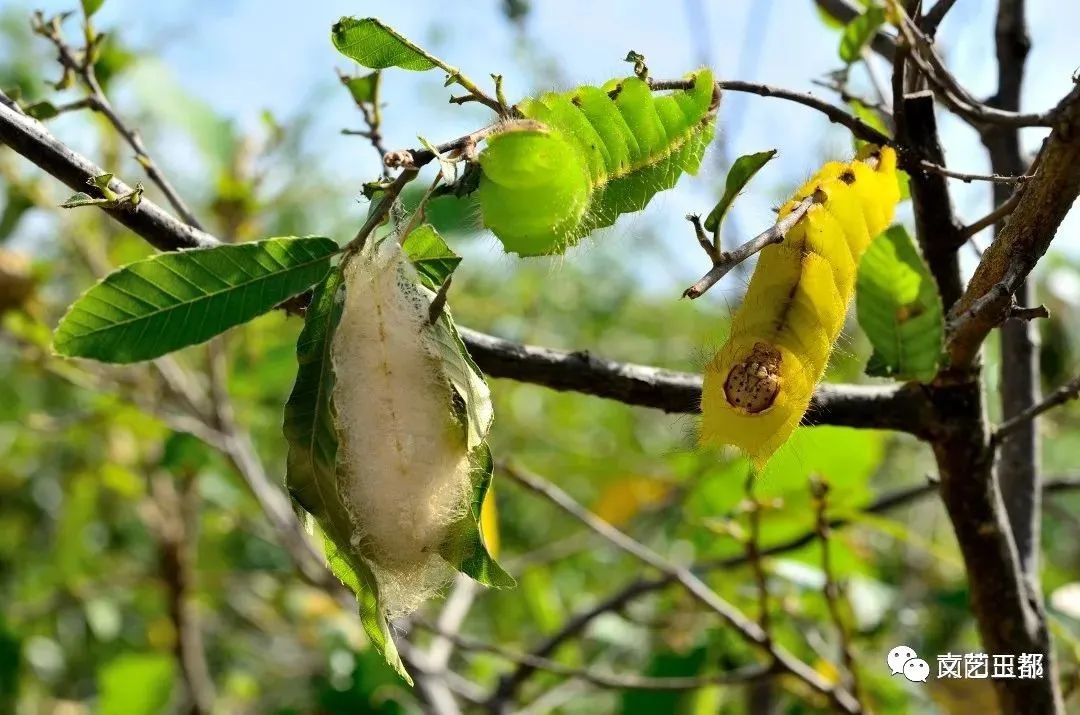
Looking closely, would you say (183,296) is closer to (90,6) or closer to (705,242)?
(705,242)

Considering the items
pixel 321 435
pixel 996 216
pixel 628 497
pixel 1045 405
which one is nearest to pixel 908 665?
pixel 1045 405

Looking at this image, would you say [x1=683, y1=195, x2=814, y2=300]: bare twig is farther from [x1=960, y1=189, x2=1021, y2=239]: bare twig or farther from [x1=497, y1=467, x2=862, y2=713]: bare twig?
[x1=497, y1=467, x2=862, y2=713]: bare twig

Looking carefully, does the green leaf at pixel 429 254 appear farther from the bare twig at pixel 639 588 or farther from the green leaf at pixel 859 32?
the bare twig at pixel 639 588

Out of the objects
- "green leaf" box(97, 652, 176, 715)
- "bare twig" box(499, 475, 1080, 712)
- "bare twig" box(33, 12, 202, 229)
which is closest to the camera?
"bare twig" box(33, 12, 202, 229)

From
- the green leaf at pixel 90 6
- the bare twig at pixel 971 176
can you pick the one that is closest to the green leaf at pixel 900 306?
the bare twig at pixel 971 176

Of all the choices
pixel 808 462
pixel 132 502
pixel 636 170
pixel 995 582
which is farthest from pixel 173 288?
pixel 132 502

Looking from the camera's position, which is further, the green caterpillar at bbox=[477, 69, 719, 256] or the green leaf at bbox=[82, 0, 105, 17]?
the green leaf at bbox=[82, 0, 105, 17]

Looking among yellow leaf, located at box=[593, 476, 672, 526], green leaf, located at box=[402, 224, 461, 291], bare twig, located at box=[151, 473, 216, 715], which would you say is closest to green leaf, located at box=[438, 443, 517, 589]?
green leaf, located at box=[402, 224, 461, 291]
